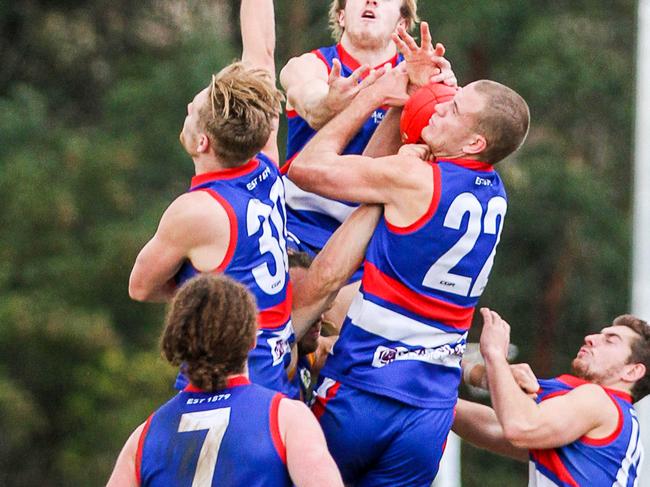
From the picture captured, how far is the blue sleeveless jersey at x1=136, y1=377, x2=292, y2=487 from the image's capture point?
510cm

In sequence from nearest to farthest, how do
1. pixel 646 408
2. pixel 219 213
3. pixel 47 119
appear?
1. pixel 219 213
2. pixel 646 408
3. pixel 47 119

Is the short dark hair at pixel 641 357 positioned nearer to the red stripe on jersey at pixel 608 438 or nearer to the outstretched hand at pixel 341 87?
the red stripe on jersey at pixel 608 438

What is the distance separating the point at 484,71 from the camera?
66.2 ft

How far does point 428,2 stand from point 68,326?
258 inches

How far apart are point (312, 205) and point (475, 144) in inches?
44.1

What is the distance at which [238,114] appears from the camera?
5.77 meters

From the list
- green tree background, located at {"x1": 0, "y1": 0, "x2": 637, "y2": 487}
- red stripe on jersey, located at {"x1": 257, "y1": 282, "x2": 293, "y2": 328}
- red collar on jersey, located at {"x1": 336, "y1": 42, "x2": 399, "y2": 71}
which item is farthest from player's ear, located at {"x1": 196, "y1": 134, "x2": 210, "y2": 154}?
green tree background, located at {"x1": 0, "y1": 0, "x2": 637, "y2": 487}

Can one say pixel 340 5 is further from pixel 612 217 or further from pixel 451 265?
pixel 612 217

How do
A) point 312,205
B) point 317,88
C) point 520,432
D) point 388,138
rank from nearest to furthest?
point 520,432, point 388,138, point 317,88, point 312,205

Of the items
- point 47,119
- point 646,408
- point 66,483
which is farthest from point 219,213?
point 47,119

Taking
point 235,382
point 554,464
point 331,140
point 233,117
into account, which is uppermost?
point 233,117

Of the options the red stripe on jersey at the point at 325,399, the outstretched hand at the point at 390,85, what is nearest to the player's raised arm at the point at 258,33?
the outstretched hand at the point at 390,85

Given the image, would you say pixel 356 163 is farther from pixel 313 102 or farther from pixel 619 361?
pixel 619 361

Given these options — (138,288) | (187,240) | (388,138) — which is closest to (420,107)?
(388,138)
